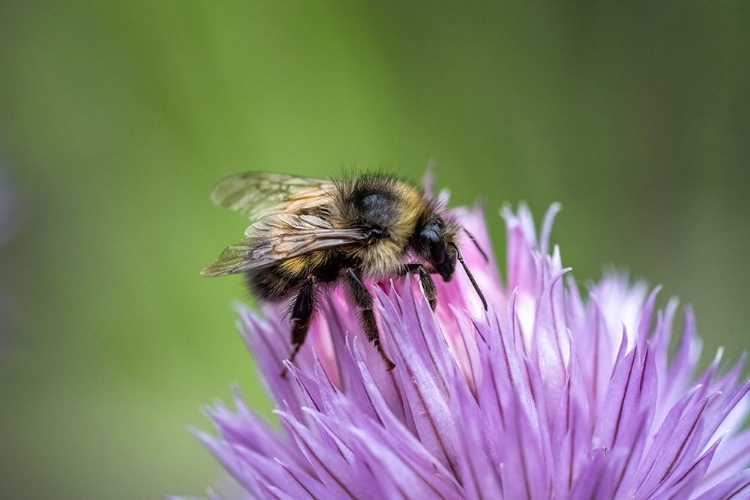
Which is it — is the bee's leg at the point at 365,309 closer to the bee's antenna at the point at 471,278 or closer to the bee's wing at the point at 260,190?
the bee's antenna at the point at 471,278

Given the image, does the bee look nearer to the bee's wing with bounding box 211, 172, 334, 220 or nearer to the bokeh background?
the bee's wing with bounding box 211, 172, 334, 220

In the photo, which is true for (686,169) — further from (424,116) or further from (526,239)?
(526,239)

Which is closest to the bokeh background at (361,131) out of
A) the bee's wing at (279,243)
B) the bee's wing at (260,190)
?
the bee's wing at (260,190)

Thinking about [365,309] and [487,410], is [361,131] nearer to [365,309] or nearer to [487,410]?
[365,309]

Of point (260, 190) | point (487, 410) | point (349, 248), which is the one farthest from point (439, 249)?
point (260, 190)

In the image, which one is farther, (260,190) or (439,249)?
(260,190)

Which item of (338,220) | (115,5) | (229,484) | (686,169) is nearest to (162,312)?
(115,5)
